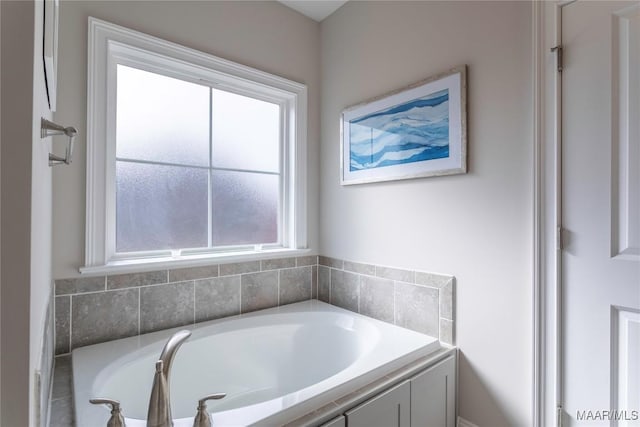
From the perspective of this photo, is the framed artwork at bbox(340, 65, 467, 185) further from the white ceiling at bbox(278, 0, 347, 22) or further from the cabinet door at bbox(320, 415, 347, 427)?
the cabinet door at bbox(320, 415, 347, 427)

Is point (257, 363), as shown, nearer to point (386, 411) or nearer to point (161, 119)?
point (386, 411)

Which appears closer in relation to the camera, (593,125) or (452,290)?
(593,125)

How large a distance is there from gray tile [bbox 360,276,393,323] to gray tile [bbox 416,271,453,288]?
19 centimetres

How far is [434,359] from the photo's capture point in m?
1.46

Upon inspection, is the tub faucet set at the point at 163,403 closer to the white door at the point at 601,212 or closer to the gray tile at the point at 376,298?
the gray tile at the point at 376,298

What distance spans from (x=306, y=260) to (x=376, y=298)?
592 mm

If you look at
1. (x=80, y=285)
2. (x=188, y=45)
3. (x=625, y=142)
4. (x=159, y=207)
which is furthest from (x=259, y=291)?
(x=625, y=142)

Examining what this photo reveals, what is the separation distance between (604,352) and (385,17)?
1.93 metres

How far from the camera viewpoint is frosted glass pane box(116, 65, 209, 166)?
167 cm


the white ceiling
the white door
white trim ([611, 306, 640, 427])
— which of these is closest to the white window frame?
the white ceiling

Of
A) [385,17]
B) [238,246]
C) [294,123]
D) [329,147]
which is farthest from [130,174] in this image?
[385,17]

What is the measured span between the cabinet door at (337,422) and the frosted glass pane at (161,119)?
150cm

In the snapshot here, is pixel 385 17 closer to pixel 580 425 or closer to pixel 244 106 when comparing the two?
pixel 244 106

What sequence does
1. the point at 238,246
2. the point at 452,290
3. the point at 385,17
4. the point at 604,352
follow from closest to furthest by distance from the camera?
the point at 604,352, the point at 452,290, the point at 385,17, the point at 238,246
